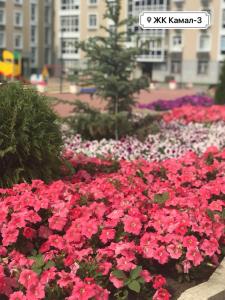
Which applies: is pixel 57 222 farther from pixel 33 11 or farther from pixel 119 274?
pixel 33 11

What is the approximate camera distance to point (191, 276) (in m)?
3.90

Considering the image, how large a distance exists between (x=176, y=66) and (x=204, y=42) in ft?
13.6

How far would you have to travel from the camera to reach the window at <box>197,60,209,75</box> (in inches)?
2339

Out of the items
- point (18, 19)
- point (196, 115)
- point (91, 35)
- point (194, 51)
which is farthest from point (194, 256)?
point (18, 19)

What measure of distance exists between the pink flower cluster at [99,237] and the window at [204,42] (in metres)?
56.3

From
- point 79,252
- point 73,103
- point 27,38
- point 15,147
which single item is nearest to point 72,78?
point 73,103

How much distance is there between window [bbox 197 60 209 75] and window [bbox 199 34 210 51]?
1.42m

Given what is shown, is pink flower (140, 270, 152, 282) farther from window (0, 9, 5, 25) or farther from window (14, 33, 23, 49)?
window (14, 33, 23, 49)

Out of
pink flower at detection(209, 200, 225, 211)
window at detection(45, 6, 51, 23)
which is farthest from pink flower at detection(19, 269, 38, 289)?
window at detection(45, 6, 51, 23)

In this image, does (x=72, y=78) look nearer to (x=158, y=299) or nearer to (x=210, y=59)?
(x=158, y=299)

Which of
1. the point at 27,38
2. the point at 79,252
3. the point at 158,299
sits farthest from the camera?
the point at 27,38

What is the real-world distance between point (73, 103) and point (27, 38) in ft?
210

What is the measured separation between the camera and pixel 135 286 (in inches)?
133

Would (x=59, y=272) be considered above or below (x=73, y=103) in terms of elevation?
below
